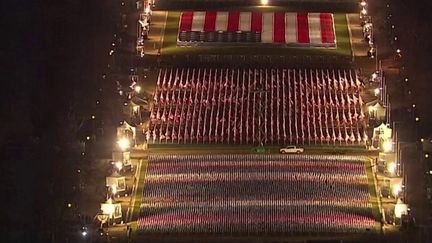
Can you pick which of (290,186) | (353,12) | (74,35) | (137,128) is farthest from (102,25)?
(290,186)

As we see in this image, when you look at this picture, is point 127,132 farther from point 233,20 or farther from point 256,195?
point 233,20

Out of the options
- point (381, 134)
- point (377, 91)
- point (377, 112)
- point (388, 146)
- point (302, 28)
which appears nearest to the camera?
point (388, 146)

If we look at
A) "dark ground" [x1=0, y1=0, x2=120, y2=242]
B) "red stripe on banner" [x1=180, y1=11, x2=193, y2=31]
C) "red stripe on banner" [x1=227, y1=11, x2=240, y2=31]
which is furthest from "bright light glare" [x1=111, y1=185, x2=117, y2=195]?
"red stripe on banner" [x1=227, y1=11, x2=240, y2=31]

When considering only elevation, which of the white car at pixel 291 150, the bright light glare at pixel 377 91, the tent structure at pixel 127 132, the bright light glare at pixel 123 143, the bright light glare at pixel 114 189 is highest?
the bright light glare at pixel 377 91

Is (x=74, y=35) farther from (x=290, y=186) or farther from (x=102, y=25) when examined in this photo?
(x=290, y=186)

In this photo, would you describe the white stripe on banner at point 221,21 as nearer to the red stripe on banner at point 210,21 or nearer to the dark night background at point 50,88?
the red stripe on banner at point 210,21

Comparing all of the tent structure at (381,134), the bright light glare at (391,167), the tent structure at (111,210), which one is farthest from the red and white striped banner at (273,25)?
the tent structure at (111,210)

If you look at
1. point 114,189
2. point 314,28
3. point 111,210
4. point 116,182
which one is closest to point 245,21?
point 314,28
